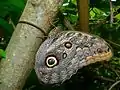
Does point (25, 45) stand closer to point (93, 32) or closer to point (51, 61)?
point (51, 61)

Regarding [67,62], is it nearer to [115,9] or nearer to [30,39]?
[30,39]

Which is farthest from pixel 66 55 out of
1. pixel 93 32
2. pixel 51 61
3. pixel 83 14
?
pixel 93 32

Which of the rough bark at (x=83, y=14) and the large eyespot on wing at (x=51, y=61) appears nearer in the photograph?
the large eyespot on wing at (x=51, y=61)

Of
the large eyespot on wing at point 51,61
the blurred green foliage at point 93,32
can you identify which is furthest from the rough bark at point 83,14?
the large eyespot on wing at point 51,61

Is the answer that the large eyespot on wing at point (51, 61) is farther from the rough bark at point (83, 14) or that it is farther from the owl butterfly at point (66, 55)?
the rough bark at point (83, 14)

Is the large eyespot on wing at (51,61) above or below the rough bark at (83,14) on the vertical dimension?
below

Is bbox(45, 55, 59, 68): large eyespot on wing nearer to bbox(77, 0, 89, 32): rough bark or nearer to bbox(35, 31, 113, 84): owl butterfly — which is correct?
bbox(35, 31, 113, 84): owl butterfly
